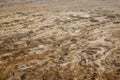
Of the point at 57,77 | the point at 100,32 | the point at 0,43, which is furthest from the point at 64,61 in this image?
the point at 100,32

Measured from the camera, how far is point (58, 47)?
4.52 m

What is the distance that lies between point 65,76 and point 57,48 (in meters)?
1.27

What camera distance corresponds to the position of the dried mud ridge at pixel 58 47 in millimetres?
3406

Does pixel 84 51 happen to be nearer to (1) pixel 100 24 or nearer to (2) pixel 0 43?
(2) pixel 0 43

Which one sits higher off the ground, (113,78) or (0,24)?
(0,24)

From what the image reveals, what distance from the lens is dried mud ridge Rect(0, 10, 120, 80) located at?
11.2 ft

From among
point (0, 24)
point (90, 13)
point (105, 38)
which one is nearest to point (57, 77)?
point (105, 38)

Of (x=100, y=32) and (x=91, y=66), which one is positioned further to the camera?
(x=100, y=32)

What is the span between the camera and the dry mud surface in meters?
3.41

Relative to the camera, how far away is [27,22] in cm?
A: 638

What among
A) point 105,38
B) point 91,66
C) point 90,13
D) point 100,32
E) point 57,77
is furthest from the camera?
point 90,13

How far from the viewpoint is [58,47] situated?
178 inches

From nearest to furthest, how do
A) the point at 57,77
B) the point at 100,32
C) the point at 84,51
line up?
1. the point at 57,77
2. the point at 84,51
3. the point at 100,32

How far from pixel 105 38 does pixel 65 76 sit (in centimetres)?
242
